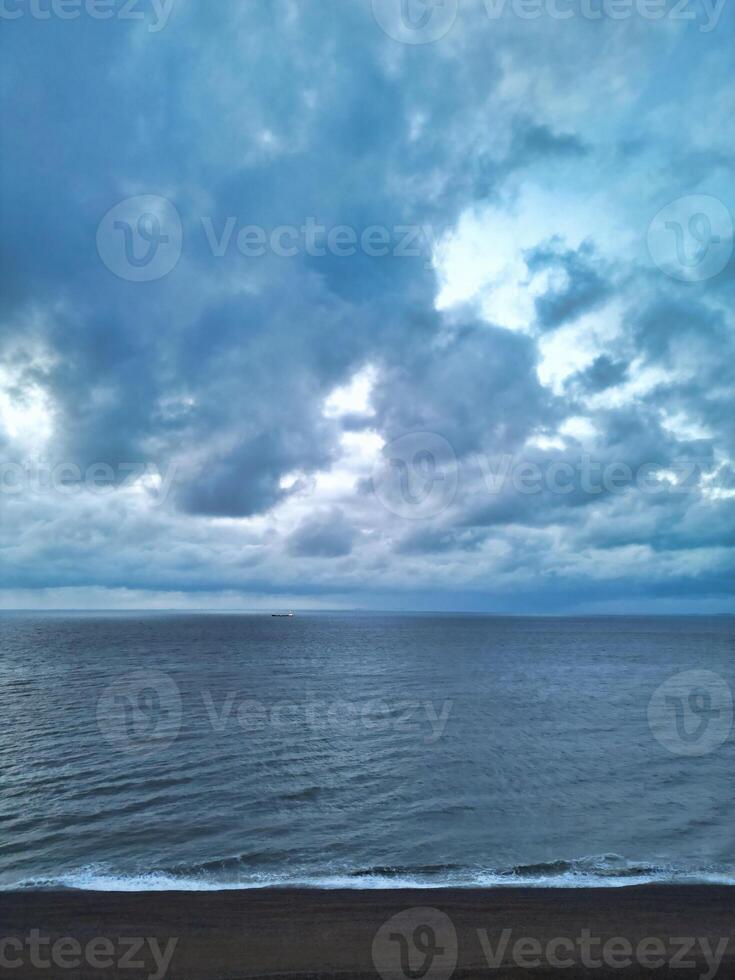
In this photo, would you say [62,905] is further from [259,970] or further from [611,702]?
[611,702]

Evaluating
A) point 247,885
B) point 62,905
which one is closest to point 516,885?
point 247,885

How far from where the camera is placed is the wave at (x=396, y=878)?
19.3 m

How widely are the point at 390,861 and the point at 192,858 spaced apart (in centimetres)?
781

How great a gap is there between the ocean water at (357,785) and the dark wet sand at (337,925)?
150 centimetres

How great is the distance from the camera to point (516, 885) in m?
19.3
